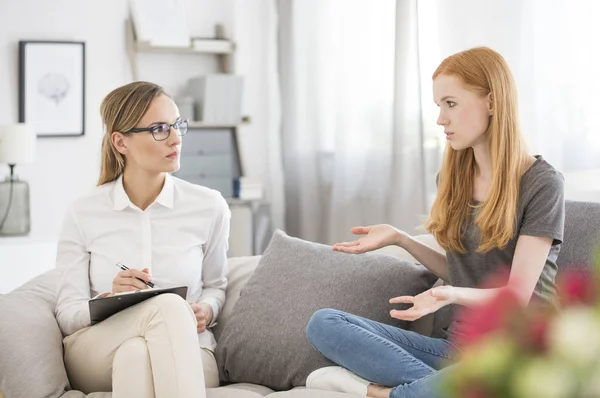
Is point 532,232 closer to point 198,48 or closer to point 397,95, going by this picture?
point 397,95

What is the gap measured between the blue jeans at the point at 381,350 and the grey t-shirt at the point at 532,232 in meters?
0.10

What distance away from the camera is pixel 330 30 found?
452 cm

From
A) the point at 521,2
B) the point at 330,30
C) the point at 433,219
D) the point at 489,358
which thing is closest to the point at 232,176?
the point at 330,30

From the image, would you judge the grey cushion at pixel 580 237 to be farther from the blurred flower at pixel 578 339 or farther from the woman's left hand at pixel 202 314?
the blurred flower at pixel 578 339

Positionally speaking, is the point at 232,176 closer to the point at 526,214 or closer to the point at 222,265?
the point at 222,265

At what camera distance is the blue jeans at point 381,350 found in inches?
79.4

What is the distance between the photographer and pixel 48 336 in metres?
2.16

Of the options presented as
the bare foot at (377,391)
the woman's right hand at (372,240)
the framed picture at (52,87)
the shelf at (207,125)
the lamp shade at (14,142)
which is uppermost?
the framed picture at (52,87)

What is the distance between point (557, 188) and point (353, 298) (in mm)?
613

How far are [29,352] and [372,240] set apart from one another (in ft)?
2.85

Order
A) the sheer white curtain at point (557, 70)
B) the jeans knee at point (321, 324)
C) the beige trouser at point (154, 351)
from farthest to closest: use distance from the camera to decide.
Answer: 1. the sheer white curtain at point (557, 70)
2. the jeans knee at point (321, 324)
3. the beige trouser at point (154, 351)

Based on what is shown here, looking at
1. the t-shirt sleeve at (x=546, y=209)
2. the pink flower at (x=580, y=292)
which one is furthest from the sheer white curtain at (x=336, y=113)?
the pink flower at (x=580, y=292)

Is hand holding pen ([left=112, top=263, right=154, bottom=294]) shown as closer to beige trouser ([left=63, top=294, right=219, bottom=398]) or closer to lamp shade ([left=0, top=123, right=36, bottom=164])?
beige trouser ([left=63, top=294, right=219, bottom=398])

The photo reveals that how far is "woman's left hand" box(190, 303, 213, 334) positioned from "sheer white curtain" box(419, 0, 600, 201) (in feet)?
4.08
